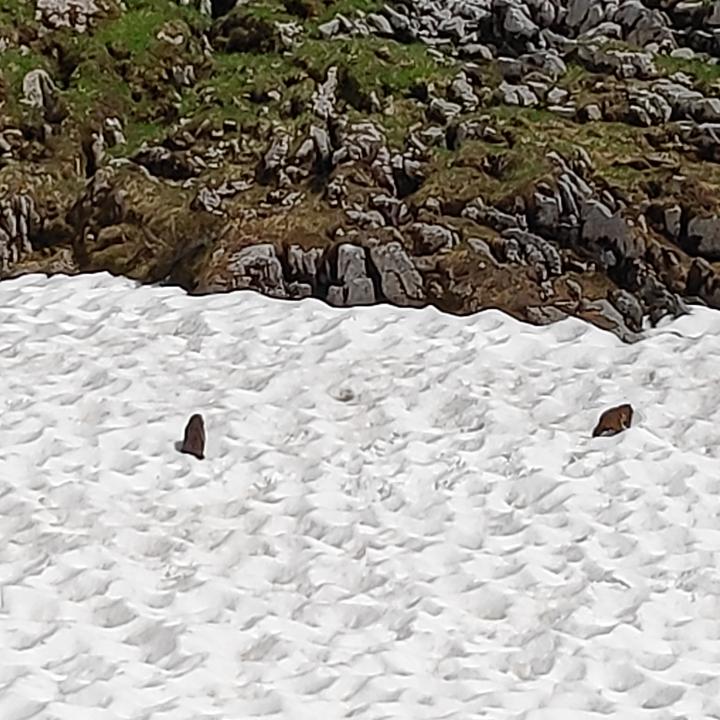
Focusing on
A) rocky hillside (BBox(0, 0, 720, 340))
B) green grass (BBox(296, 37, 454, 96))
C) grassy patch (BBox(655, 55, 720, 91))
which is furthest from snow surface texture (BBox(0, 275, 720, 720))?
green grass (BBox(296, 37, 454, 96))

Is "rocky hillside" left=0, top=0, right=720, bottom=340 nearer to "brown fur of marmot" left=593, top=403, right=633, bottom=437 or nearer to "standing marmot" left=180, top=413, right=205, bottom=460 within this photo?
"brown fur of marmot" left=593, top=403, right=633, bottom=437

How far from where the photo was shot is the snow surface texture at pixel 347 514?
8086mm

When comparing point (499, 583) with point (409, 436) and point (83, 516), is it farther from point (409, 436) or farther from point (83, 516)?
point (83, 516)

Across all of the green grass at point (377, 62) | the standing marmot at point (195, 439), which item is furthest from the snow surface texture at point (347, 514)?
the green grass at point (377, 62)

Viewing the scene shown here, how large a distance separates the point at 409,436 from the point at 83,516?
9.01ft

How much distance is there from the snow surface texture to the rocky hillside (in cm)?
65

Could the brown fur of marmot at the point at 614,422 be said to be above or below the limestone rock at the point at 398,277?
below

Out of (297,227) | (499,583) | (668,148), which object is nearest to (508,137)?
(668,148)

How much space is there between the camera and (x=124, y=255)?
532 inches

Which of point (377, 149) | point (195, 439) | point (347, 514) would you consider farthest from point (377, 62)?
point (347, 514)

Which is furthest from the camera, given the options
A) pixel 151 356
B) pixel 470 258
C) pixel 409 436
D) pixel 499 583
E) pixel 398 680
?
pixel 470 258

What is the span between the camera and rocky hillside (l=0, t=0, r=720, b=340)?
41.8 feet

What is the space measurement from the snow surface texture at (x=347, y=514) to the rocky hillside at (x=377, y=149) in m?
0.65

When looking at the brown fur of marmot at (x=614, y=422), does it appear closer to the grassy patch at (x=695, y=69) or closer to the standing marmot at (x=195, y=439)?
the standing marmot at (x=195, y=439)
